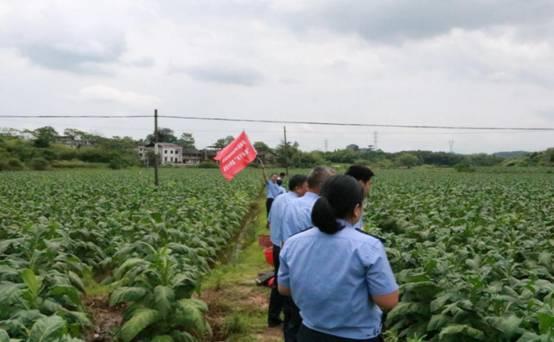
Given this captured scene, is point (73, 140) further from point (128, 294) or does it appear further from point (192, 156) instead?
point (128, 294)

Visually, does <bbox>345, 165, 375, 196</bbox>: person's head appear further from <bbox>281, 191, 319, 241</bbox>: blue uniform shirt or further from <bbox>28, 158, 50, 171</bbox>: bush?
<bbox>28, 158, 50, 171</bbox>: bush

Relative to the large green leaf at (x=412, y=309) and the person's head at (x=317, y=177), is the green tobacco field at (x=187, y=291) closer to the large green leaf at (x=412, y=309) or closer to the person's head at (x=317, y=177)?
the large green leaf at (x=412, y=309)

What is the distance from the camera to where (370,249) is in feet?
9.15

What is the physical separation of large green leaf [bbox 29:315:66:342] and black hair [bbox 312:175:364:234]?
174 cm

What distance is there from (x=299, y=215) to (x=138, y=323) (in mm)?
1807

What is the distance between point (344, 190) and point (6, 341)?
2123mm

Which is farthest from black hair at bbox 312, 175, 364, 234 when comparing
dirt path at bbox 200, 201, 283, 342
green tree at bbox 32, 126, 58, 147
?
green tree at bbox 32, 126, 58, 147

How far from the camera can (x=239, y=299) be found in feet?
25.6

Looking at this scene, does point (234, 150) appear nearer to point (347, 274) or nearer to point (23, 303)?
point (23, 303)

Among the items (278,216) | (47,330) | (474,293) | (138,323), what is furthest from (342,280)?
(278,216)

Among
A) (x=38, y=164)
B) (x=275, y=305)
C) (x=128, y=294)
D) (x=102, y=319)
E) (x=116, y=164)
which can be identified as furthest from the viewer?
(x=116, y=164)

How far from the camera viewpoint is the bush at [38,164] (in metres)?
61.2

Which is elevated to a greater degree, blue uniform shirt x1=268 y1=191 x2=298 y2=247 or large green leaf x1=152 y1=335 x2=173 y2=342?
blue uniform shirt x1=268 y1=191 x2=298 y2=247

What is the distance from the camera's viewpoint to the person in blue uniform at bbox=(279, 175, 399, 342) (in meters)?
2.79
